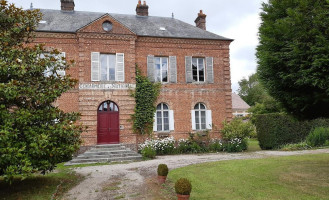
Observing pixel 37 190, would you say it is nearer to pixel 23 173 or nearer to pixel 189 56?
pixel 23 173

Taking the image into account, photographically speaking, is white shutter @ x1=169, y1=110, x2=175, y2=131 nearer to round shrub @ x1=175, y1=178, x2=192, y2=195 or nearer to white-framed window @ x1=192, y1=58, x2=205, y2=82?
white-framed window @ x1=192, y1=58, x2=205, y2=82

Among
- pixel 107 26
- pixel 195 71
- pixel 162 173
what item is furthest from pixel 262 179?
pixel 107 26

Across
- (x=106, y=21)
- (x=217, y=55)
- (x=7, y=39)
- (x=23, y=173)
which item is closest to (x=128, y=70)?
(x=106, y=21)

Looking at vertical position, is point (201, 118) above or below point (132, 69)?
below

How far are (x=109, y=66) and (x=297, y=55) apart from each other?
1115cm

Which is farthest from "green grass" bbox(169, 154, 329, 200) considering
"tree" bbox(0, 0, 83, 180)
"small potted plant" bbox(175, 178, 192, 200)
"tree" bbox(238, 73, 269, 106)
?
"tree" bbox(238, 73, 269, 106)

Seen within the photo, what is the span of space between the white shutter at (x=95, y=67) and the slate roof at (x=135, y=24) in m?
1.67

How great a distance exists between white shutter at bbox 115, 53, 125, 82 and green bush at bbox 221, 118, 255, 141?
689 cm

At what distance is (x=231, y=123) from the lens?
16312 millimetres

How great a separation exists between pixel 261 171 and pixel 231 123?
24.9 feet

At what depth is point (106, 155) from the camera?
13.3 meters

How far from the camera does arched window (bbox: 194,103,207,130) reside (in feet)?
53.9

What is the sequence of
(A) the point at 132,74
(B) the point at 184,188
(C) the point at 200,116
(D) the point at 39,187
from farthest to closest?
1. (C) the point at 200,116
2. (A) the point at 132,74
3. (D) the point at 39,187
4. (B) the point at 184,188

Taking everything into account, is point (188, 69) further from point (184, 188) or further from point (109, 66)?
point (184, 188)
